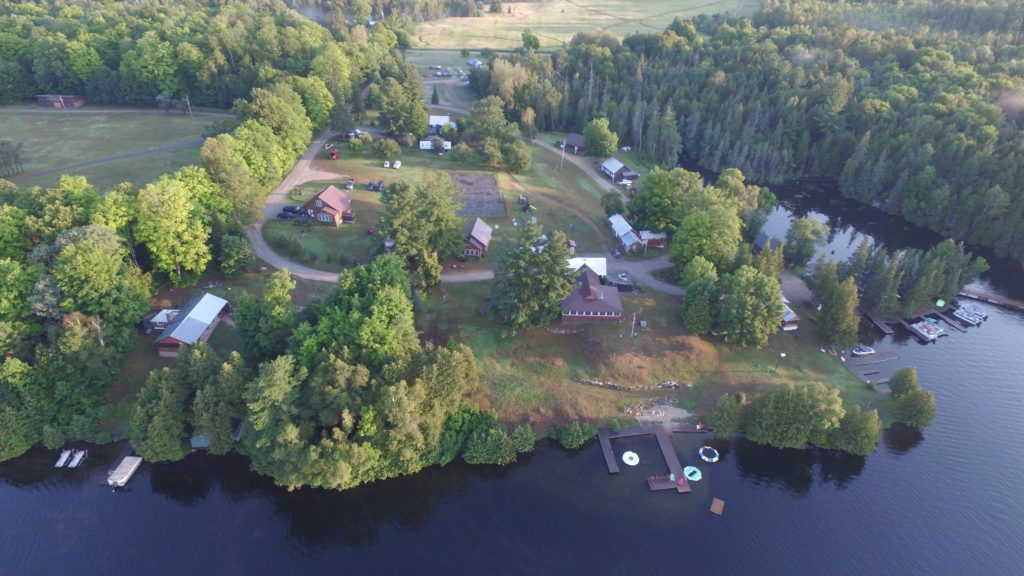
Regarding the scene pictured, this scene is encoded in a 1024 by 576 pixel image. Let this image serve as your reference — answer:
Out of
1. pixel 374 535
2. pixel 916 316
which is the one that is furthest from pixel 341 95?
pixel 916 316

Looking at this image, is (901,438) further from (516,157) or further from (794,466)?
(516,157)

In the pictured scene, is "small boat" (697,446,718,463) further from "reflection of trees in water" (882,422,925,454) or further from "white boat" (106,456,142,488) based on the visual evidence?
"white boat" (106,456,142,488)

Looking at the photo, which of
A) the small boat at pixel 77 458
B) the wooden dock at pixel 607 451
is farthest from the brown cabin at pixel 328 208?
the wooden dock at pixel 607 451

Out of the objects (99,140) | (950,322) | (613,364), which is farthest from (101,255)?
(950,322)

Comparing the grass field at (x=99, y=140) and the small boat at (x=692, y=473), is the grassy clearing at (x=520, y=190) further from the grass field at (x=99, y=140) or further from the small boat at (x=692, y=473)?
the small boat at (x=692, y=473)

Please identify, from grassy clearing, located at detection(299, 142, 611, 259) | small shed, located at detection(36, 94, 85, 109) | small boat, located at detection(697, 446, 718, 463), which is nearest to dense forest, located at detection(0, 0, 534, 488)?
grassy clearing, located at detection(299, 142, 611, 259)

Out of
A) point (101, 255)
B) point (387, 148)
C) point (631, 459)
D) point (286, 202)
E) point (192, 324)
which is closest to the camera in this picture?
point (631, 459)

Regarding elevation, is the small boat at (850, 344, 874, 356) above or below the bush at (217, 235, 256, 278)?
below

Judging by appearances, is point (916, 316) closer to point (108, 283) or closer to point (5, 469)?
point (108, 283)
